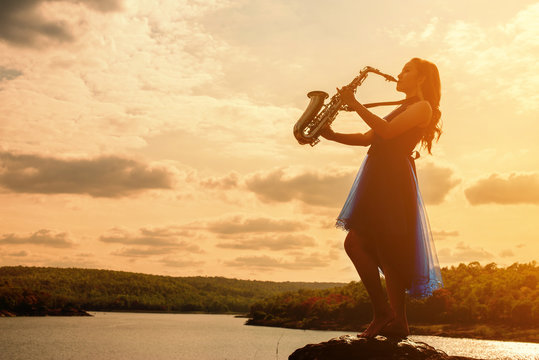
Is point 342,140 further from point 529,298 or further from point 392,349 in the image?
point 529,298

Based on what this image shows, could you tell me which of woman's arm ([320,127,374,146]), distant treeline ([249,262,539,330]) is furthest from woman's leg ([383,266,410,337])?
distant treeline ([249,262,539,330])

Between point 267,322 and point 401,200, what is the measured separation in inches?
6550

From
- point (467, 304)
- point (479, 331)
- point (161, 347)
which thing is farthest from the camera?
point (467, 304)

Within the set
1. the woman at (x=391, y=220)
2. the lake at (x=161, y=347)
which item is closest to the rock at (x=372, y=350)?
the woman at (x=391, y=220)

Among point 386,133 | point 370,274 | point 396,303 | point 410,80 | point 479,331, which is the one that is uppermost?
point 410,80

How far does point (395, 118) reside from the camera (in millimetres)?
7457

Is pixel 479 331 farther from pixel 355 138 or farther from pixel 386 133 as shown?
pixel 386 133

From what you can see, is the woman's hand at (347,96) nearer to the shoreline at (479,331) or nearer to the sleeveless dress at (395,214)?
the sleeveless dress at (395,214)

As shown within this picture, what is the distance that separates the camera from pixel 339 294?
139 metres

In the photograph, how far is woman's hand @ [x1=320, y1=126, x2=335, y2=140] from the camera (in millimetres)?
7770

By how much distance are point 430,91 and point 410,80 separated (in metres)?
0.34

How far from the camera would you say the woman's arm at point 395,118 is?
7.30 m

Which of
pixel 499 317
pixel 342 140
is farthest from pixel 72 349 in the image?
pixel 342 140

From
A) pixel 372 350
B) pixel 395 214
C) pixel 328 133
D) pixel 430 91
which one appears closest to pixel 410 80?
pixel 430 91
